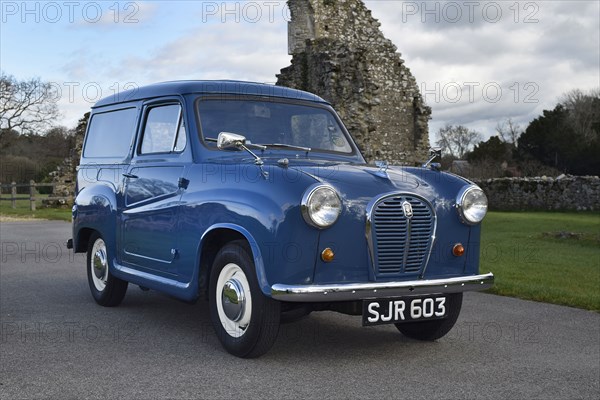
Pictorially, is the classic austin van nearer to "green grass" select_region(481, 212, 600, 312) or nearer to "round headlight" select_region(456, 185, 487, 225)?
"round headlight" select_region(456, 185, 487, 225)

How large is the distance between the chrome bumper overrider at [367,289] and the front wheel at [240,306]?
288 millimetres

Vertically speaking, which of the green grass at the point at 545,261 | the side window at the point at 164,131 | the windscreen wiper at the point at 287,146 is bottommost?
the green grass at the point at 545,261

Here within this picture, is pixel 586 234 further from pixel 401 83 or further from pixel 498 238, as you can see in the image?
pixel 401 83

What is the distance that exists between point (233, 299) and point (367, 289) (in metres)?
1.00

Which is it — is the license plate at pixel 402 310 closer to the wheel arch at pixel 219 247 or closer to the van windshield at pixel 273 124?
the wheel arch at pixel 219 247

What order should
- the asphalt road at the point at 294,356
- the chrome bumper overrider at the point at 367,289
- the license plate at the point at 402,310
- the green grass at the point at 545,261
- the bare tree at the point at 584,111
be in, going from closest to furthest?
the asphalt road at the point at 294,356, the chrome bumper overrider at the point at 367,289, the license plate at the point at 402,310, the green grass at the point at 545,261, the bare tree at the point at 584,111

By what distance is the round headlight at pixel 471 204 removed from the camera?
561cm

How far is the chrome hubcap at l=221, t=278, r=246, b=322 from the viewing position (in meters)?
5.29

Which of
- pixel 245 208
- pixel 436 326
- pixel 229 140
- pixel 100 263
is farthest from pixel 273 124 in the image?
pixel 100 263

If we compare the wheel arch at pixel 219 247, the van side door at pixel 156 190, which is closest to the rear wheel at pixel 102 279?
the van side door at pixel 156 190

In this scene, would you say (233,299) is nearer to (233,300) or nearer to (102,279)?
(233,300)

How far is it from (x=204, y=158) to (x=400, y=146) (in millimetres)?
26921

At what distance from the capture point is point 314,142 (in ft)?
21.9

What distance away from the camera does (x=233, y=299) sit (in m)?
5.34
